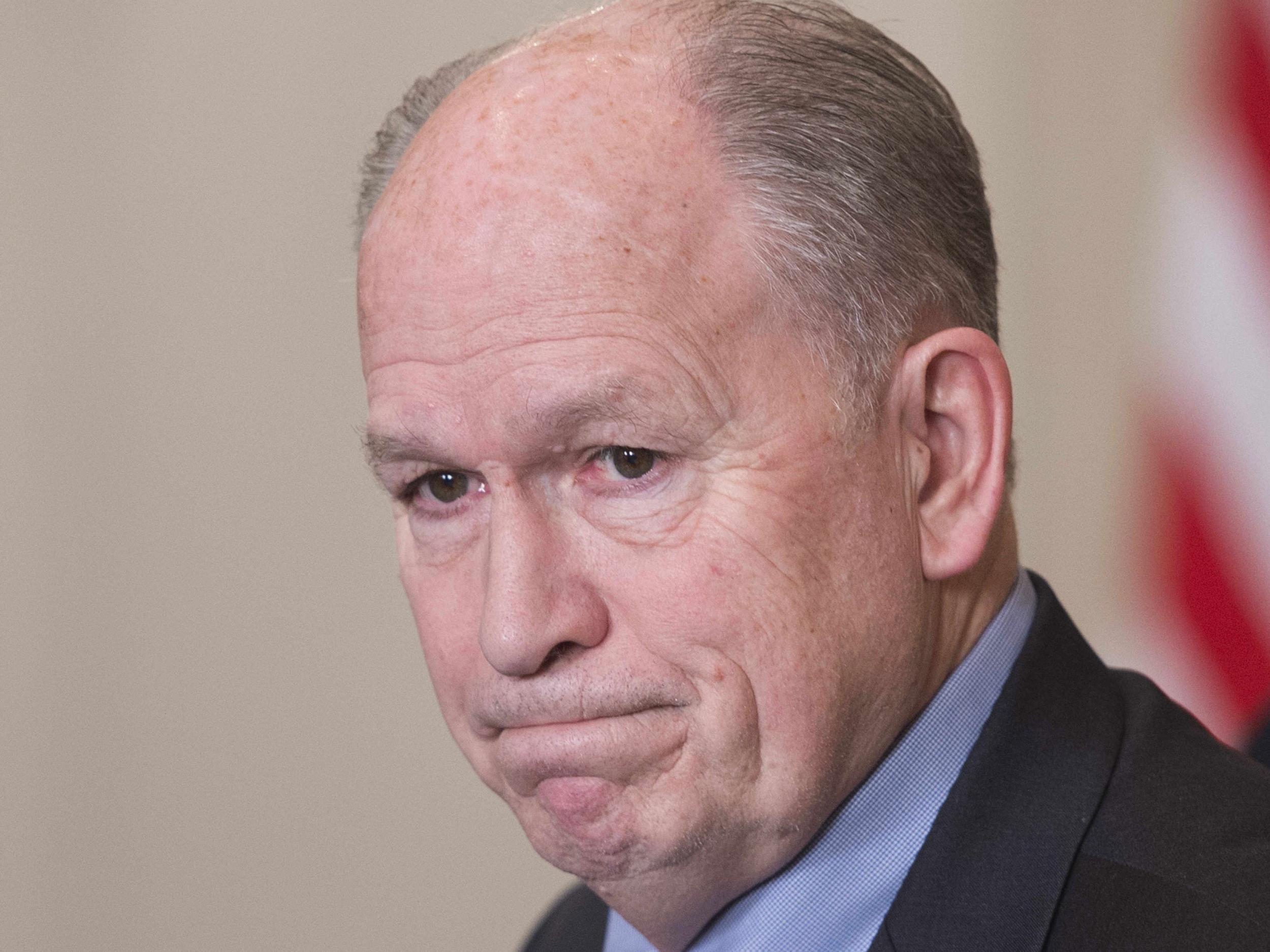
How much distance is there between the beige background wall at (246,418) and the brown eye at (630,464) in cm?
178

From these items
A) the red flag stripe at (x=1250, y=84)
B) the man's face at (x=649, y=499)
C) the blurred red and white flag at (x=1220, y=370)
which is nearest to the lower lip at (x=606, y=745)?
the man's face at (x=649, y=499)

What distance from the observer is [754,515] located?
4.28 feet

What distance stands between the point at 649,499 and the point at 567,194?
288 millimetres

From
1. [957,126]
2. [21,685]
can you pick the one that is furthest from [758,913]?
[21,685]

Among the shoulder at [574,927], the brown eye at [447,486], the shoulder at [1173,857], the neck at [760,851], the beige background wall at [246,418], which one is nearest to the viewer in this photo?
the shoulder at [1173,857]

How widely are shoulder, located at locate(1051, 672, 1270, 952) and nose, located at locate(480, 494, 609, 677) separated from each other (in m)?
0.50

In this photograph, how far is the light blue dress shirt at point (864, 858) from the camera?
140cm

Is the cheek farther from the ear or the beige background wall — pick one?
the beige background wall

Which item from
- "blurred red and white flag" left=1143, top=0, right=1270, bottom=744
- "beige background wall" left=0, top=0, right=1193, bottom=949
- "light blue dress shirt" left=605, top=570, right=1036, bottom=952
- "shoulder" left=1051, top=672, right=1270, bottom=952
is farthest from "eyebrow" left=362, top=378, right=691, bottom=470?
"blurred red and white flag" left=1143, top=0, right=1270, bottom=744

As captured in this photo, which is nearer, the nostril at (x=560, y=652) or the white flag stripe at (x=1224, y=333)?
the nostril at (x=560, y=652)

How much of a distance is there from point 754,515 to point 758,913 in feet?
1.38

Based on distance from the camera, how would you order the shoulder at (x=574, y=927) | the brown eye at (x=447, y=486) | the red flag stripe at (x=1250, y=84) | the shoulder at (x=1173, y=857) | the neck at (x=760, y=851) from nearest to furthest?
the shoulder at (x=1173, y=857), the neck at (x=760, y=851), the brown eye at (x=447, y=486), the shoulder at (x=574, y=927), the red flag stripe at (x=1250, y=84)

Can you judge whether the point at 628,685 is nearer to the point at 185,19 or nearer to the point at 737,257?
the point at 737,257

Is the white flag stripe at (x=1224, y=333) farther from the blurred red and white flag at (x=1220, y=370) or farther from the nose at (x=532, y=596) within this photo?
the nose at (x=532, y=596)
